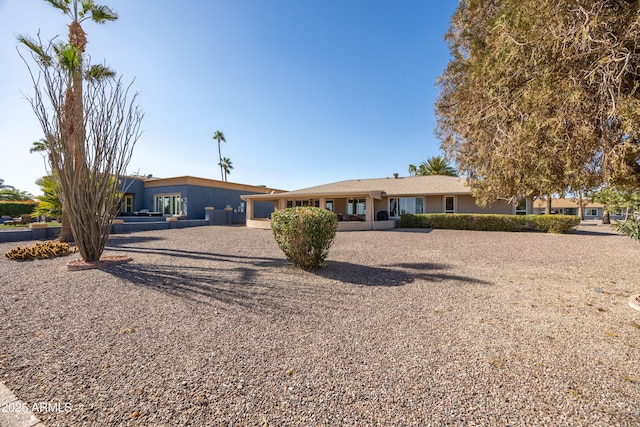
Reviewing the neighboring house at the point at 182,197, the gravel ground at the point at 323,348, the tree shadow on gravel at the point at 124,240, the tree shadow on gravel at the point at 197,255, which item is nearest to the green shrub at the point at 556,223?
the gravel ground at the point at 323,348

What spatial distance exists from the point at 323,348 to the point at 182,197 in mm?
24555

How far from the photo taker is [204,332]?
3.42 metres

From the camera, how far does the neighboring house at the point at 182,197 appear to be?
23953 mm

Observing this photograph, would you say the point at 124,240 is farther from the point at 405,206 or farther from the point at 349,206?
the point at 405,206

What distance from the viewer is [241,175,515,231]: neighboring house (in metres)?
19.4

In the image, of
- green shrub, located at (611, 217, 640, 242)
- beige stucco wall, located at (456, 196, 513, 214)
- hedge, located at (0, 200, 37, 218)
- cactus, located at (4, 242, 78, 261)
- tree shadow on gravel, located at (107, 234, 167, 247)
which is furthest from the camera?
hedge, located at (0, 200, 37, 218)

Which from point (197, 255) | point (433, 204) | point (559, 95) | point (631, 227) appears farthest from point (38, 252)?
point (433, 204)

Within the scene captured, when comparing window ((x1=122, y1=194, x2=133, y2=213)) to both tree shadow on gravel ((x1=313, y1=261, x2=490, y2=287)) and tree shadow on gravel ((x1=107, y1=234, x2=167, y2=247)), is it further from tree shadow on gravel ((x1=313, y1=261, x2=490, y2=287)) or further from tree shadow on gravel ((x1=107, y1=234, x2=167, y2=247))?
tree shadow on gravel ((x1=313, y1=261, x2=490, y2=287))

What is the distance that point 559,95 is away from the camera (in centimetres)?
418

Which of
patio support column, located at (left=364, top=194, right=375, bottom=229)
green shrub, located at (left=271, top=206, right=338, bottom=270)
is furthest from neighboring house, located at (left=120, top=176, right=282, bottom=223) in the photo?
green shrub, located at (left=271, top=206, right=338, bottom=270)

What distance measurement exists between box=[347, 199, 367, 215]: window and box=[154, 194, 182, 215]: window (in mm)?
15291

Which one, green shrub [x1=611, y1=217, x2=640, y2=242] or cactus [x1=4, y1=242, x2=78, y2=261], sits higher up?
green shrub [x1=611, y1=217, x2=640, y2=242]

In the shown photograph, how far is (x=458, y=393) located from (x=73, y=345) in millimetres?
4084

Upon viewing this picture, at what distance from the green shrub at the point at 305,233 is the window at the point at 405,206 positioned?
1657cm
